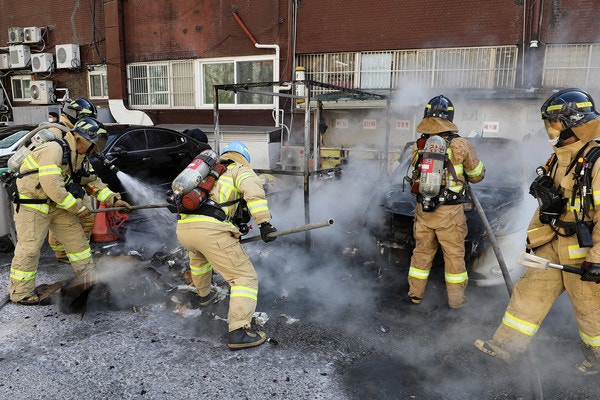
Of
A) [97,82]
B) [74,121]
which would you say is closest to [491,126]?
[74,121]

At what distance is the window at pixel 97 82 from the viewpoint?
15.6 m

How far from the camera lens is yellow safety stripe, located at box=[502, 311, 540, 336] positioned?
3162 mm

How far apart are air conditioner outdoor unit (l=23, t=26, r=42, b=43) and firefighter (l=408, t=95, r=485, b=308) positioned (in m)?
16.3

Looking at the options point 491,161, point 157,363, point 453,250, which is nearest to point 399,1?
point 491,161

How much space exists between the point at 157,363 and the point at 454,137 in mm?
3195

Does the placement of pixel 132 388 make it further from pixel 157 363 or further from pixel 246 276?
pixel 246 276

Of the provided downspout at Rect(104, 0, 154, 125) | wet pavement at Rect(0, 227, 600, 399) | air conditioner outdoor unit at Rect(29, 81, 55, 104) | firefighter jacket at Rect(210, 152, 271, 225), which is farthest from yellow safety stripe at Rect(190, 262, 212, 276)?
air conditioner outdoor unit at Rect(29, 81, 55, 104)

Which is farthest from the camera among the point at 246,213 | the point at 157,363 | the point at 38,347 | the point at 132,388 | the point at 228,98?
the point at 228,98

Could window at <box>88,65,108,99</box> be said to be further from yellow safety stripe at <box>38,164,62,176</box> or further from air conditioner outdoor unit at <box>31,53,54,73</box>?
yellow safety stripe at <box>38,164,62,176</box>

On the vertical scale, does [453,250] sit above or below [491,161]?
below

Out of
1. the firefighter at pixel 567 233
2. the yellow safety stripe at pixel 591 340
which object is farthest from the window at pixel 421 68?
the yellow safety stripe at pixel 591 340

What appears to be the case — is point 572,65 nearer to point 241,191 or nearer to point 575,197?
point 575,197

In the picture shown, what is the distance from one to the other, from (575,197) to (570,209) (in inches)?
3.7

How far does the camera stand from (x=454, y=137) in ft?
13.9
